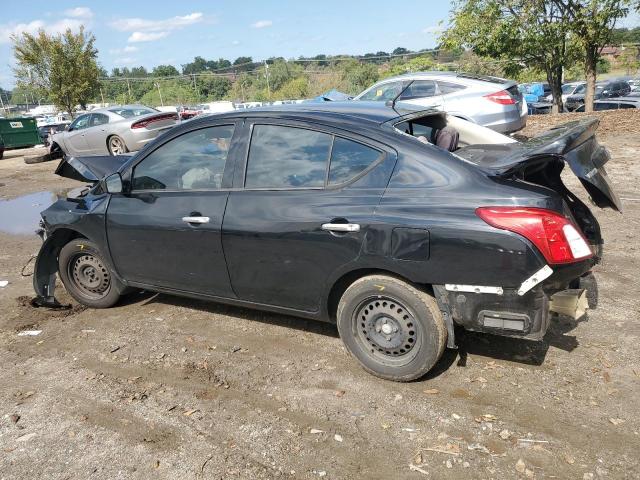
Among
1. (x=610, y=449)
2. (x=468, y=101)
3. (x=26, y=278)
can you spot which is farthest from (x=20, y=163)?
(x=610, y=449)

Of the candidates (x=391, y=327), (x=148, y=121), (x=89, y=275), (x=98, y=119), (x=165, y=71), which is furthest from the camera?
(x=165, y=71)

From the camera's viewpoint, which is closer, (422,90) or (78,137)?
(422,90)

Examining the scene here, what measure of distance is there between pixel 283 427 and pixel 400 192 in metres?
1.57

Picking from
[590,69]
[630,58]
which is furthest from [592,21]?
[630,58]

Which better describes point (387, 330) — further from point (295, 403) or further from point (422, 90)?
point (422, 90)

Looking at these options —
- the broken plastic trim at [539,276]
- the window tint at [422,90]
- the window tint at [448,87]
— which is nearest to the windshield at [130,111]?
the window tint at [422,90]

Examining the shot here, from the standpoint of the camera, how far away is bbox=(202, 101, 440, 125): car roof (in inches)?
139

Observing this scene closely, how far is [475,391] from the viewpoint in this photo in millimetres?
3252

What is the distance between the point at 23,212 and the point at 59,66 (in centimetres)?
1924

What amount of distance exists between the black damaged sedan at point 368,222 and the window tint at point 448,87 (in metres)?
6.04

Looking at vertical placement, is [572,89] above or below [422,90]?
below

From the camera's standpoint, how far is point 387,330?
11.0 ft

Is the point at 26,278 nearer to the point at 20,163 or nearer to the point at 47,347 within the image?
the point at 47,347

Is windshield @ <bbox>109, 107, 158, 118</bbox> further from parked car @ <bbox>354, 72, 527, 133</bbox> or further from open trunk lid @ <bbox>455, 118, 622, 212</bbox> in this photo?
open trunk lid @ <bbox>455, 118, 622, 212</bbox>
